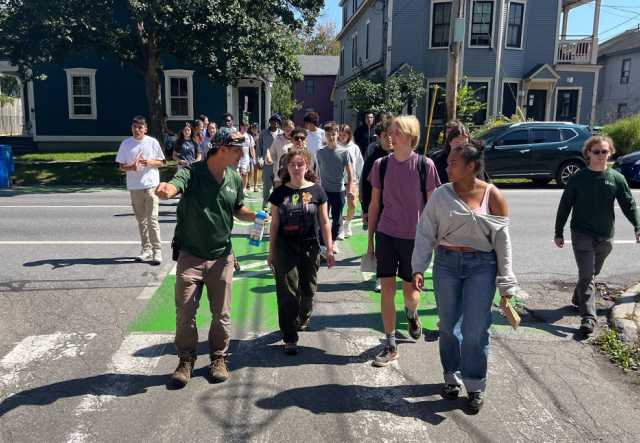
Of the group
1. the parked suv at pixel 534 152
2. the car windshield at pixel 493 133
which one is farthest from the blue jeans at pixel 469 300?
the car windshield at pixel 493 133

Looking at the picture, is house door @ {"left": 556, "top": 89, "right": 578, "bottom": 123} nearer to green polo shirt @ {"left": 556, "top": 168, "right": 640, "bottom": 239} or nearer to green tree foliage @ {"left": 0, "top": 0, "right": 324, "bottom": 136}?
green tree foliage @ {"left": 0, "top": 0, "right": 324, "bottom": 136}

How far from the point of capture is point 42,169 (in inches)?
742

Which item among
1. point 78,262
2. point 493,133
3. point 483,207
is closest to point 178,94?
point 493,133

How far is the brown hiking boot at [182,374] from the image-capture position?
404 centimetres

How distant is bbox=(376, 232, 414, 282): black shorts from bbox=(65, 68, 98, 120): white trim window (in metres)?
24.8

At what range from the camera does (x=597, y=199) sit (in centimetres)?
520

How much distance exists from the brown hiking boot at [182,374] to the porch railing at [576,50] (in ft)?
90.4

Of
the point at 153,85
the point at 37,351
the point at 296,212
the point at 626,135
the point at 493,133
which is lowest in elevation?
the point at 37,351

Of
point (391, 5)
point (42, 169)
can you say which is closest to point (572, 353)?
point (42, 169)

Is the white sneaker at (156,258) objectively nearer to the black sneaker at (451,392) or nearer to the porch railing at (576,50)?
the black sneaker at (451,392)

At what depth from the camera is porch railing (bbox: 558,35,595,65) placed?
2692cm

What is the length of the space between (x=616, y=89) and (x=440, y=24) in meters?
23.1

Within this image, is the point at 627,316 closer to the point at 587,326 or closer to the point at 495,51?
the point at 587,326

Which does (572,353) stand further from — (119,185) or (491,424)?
(119,185)
